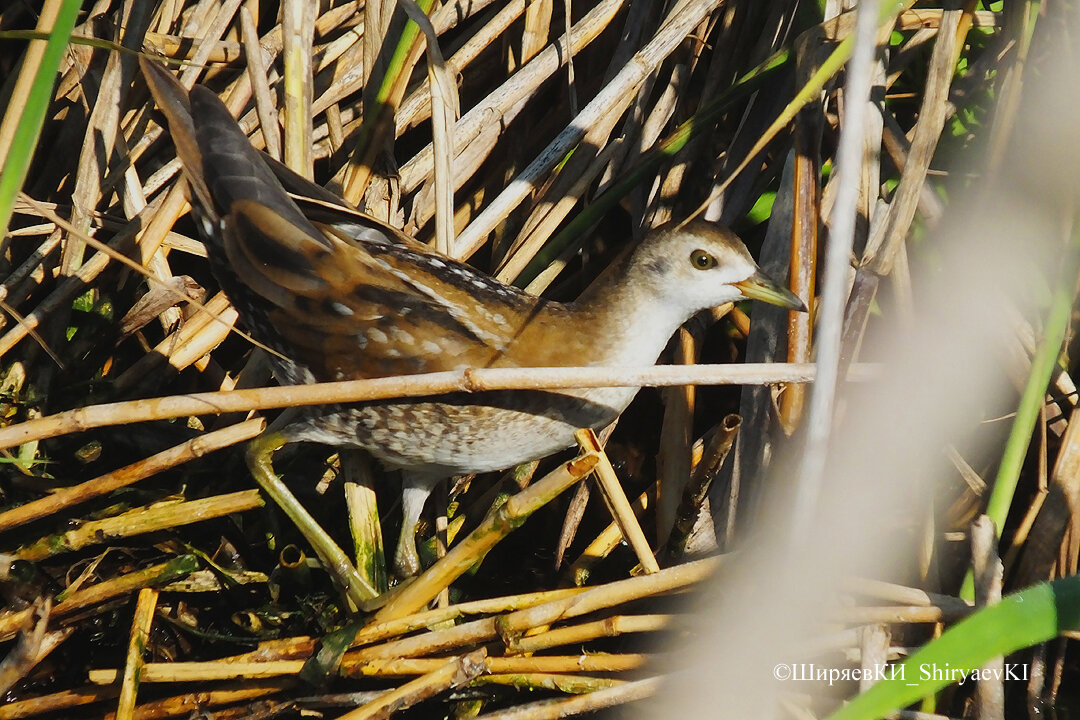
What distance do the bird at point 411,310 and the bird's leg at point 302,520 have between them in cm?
1

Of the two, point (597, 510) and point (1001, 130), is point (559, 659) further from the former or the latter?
point (1001, 130)

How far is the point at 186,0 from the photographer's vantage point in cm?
315

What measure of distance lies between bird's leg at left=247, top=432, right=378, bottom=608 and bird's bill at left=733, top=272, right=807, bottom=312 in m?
1.25

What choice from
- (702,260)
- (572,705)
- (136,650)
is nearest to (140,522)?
(136,650)

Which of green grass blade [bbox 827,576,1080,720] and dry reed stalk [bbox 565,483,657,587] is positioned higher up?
green grass blade [bbox 827,576,1080,720]

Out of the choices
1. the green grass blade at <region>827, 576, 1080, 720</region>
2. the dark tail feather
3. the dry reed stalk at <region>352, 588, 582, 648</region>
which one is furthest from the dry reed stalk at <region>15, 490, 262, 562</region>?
the green grass blade at <region>827, 576, 1080, 720</region>

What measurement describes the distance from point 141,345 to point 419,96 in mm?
1143

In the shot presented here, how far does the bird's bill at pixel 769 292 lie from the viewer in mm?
2373

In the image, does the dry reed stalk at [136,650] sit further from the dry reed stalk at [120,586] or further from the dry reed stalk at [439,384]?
the dry reed stalk at [439,384]

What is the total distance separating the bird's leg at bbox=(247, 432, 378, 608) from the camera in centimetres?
257

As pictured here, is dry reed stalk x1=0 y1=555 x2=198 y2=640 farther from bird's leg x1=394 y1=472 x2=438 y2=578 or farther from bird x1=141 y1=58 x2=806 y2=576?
bird's leg x1=394 y1=472 x2=438 y2=578

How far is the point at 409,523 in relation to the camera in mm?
2756

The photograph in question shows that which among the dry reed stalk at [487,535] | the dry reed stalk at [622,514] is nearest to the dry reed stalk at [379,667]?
the dry reed stalk at [487,535]

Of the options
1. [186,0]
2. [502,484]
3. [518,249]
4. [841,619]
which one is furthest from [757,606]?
[186,0]
